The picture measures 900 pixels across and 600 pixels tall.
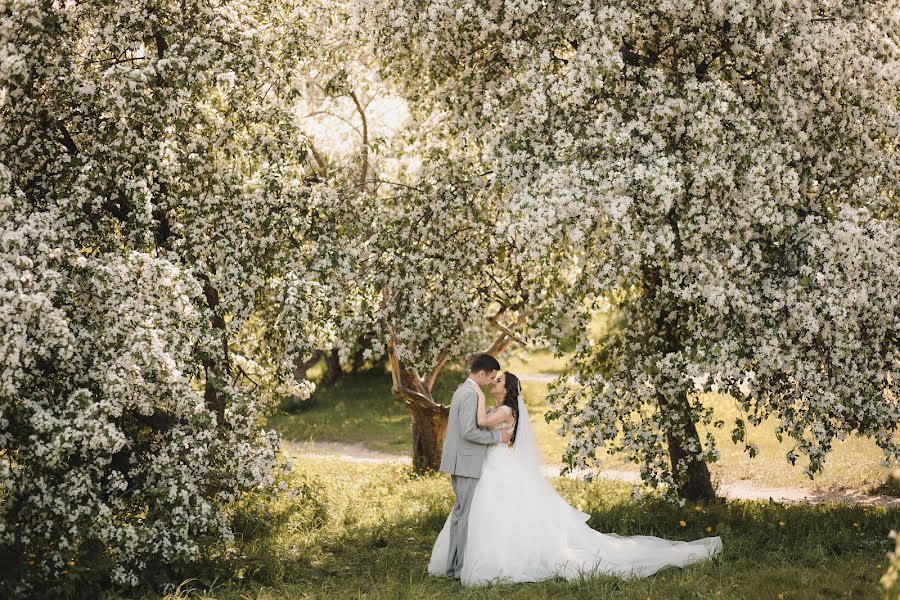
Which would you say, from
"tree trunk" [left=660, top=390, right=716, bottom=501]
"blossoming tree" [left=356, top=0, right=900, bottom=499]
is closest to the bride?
"blossoming tree" [left=356, top=0, right=900, bottom=499]

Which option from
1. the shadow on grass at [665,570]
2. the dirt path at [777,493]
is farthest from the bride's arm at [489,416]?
the shadow on grass at [665,570]

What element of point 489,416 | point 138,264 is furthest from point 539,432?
point 138,264

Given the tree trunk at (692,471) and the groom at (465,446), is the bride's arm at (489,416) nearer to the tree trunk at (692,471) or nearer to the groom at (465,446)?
the groom at (465,446)

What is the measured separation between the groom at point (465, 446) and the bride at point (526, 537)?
0.41ft

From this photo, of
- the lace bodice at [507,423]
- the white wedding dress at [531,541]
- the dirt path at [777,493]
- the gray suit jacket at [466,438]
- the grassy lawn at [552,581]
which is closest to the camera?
the grassy lawn at [552,581]

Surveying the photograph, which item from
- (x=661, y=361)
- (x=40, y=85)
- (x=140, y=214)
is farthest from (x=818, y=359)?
(x=40, y=85)

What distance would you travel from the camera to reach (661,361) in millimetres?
10180

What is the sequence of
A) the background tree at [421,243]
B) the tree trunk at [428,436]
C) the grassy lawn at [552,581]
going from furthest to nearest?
the tree trunk at [428,436] → the background tree at [421,243] → the grassy lawn at [552,581]

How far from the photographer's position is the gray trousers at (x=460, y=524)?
1008cm

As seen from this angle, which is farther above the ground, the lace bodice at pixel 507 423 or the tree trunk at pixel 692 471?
the lace bodice at pixel 507 423

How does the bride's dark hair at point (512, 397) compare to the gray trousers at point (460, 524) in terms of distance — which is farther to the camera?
the bride's dark hair at point (512, 397)

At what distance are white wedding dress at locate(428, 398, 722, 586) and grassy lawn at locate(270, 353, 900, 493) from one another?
164cm

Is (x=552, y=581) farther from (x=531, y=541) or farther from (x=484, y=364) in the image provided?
(x=484, y=364)

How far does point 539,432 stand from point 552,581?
1555 centimetres
